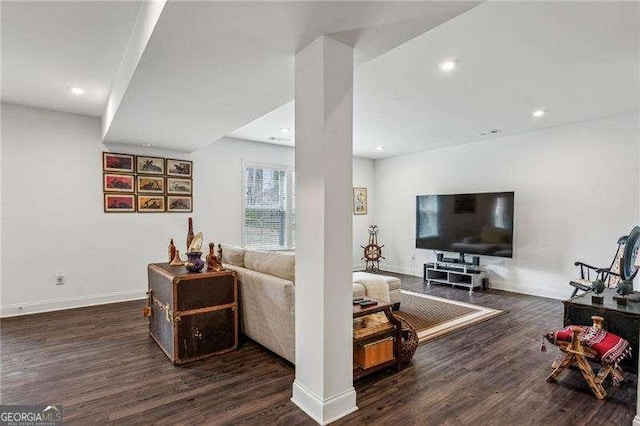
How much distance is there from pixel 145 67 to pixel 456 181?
542cm

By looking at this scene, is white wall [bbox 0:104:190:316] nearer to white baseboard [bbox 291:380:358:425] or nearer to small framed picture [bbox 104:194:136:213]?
small framed picture [bbox 104:194:136:213]

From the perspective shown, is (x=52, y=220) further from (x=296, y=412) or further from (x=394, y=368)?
(x=394, y=368)

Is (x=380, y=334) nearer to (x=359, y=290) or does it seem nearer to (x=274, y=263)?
(x=359, y=290)

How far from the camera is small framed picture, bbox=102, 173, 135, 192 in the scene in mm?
4688

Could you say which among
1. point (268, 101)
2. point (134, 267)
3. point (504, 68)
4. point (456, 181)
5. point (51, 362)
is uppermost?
point (504, 68)

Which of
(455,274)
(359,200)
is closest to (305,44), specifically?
(455,274)

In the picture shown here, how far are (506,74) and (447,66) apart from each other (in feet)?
2.08

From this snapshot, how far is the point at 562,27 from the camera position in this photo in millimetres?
2373

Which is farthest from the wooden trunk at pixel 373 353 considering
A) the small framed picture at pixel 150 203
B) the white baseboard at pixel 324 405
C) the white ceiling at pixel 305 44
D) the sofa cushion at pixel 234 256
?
the small framed picture at pixel 150 203

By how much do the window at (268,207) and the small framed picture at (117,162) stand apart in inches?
69.7

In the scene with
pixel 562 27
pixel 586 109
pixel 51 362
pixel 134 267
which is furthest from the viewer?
pixel 134 267

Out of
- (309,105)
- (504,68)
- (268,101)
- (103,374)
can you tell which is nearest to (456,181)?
(504,68)

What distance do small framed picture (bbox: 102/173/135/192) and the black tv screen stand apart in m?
4.91

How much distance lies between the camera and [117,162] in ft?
15.7
